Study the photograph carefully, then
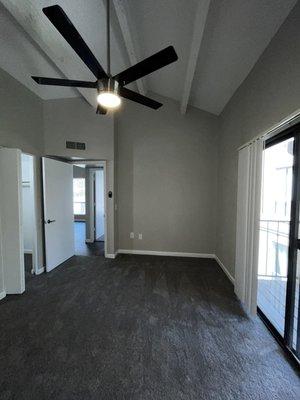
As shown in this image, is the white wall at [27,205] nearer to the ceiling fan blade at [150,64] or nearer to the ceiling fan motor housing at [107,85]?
the ceiling fan motor housing at [107,85]

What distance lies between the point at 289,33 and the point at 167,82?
217 centimetres

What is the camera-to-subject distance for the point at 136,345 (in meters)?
1.79

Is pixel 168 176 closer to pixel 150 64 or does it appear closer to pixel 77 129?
pixel 77 129

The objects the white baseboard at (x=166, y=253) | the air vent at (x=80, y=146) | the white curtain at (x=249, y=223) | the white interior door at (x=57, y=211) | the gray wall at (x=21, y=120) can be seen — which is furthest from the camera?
the white baseboard at (x=166, y=253)

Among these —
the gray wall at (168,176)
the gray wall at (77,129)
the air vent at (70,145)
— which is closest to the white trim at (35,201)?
the gray wall at (77,129)

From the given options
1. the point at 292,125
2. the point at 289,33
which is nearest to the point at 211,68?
the point at 289,33

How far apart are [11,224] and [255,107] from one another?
3530 millimetres

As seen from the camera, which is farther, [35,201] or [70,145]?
[70,145]

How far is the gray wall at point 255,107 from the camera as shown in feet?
5.17

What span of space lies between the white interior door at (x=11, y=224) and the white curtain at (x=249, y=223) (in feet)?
9.86

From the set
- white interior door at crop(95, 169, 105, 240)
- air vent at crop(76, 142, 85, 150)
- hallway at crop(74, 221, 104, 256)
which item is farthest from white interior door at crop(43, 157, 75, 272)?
white interior door at crop(95, 169, 105, 240)

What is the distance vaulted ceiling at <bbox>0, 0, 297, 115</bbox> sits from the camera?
1815mm

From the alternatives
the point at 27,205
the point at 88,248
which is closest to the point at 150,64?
the point at 27,205

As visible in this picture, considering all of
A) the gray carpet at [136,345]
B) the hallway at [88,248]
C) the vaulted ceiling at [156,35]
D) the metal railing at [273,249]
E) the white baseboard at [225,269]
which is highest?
the vaulted ceiling at [156,35]
